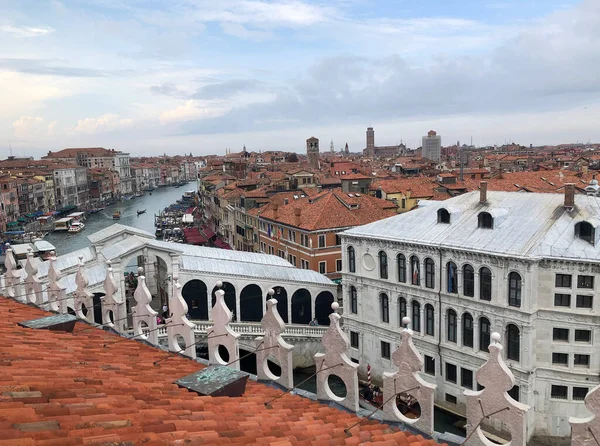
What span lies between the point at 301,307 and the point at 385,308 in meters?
6.14

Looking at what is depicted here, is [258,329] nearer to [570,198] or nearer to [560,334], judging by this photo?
[560,334]

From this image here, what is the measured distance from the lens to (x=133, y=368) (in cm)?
786

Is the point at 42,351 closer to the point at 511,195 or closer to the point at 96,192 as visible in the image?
the point at 511,195

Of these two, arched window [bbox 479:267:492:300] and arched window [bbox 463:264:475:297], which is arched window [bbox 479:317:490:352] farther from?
arched window [bbox 463:264:475:297]

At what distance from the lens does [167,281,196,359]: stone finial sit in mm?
9414

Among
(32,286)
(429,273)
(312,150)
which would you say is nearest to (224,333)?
(32,286)

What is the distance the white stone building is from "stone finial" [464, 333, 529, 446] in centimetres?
1382

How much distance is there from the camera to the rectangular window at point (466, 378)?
2192cm

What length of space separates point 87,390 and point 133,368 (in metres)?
2.06

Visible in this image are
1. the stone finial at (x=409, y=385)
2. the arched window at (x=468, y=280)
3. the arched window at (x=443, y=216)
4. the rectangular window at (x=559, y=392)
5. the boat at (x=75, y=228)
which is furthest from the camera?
the boat at (x=75, y=228)

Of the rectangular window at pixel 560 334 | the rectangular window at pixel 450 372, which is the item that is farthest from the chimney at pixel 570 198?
the rectangular window at pixel 450 372

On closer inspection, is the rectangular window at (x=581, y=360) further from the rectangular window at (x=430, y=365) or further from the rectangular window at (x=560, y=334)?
the rectangular window at (x=430, y=365)

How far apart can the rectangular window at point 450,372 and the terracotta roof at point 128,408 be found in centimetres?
1636

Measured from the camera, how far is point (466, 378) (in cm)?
2212
